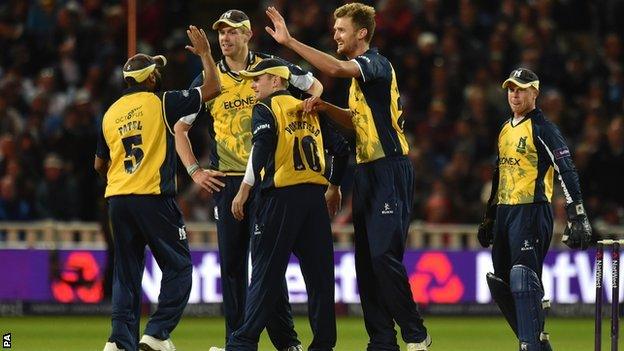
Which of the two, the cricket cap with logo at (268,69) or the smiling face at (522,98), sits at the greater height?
the cricket cap with logo at (268,69)

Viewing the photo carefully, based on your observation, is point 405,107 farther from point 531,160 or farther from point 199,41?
point 199,41

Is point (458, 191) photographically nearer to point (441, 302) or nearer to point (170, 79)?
point (441, 302)

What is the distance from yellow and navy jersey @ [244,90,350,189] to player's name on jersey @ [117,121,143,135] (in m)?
1.25

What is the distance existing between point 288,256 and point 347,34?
1836 millimetres

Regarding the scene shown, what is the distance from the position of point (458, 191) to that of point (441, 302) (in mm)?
1916

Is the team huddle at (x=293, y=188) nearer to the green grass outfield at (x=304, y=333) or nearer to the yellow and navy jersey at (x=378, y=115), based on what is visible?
the yellow and navy jersey at (x=378, y=115)

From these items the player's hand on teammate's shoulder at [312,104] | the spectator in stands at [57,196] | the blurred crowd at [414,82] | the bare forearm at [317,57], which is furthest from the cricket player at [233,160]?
the spectator in stands at [57,196]

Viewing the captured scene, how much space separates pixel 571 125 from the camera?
21.4 m

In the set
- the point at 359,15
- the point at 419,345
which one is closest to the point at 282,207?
the point at 419,345

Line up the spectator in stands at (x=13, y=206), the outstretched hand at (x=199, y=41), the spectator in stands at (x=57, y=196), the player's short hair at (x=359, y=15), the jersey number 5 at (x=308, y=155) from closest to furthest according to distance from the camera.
→ the jersey number 5 at (x=308, y=155)
the player's short hair at (x=359, y=15)
the outstretched hand at (x=199, y=41)
the spectator in stands at (x=13, y=206)
the spectator in stands at (x=57, y=196)

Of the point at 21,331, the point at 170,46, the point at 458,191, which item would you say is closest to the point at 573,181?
the point at 21,331

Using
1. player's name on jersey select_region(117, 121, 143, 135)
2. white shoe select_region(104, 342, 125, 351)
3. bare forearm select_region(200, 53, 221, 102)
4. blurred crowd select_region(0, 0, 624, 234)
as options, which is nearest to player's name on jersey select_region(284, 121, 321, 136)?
bare forearm select_region(200, 53, 221, 102)

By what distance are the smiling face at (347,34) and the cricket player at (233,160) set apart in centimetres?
39

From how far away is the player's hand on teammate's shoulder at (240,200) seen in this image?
11016 mm
